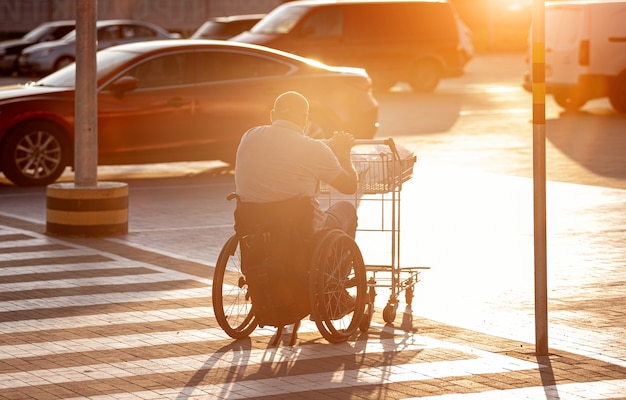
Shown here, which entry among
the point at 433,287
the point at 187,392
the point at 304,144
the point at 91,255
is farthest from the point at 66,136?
the point at 187,392

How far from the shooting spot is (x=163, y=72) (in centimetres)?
1728

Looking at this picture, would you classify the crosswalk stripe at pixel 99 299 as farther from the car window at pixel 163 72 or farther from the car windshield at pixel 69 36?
the car windshield at pixel 69 36

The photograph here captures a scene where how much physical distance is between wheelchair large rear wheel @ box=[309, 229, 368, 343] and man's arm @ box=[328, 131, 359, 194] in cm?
27

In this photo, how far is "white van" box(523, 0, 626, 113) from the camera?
25.9 meters

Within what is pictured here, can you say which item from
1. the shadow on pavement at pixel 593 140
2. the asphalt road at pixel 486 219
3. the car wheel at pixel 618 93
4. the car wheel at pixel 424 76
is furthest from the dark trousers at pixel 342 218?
the car wheel at pixel 424 76

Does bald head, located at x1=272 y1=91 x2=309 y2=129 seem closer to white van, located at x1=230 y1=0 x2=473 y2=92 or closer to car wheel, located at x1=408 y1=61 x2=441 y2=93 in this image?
white van, located at x1=230 y1=0 x2=473 y2=92

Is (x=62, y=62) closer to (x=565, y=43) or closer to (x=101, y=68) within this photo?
(x=565, y=43)

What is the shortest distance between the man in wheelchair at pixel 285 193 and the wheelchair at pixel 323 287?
2 centimetres

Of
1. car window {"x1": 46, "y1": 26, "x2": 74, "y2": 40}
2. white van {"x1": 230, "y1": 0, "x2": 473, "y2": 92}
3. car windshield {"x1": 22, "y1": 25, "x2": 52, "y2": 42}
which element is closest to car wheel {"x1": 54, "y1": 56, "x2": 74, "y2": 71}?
car window {"x1": 46, "y1": 26, "x2": 74, "y2": 40}

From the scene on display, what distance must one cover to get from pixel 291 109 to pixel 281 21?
912 inches

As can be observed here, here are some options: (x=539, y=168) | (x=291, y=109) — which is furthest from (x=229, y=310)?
(x=539, y=168)

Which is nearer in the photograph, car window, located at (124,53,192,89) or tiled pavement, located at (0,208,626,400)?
tiled pavement, located at (0,208,626,400)

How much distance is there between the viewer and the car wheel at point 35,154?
16.5 metres

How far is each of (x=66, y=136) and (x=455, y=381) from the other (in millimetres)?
10068
